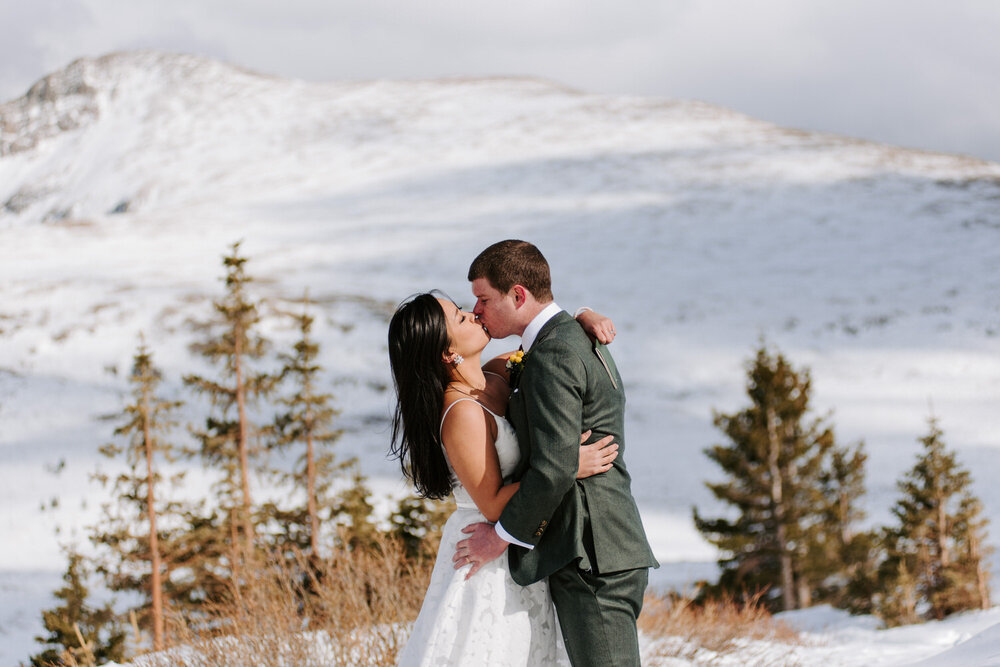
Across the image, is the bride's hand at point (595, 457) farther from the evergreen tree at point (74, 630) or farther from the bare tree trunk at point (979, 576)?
the bare tree trunk at point (979, 576)

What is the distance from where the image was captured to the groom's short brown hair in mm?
3744

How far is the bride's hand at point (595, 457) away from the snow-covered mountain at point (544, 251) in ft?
58.0

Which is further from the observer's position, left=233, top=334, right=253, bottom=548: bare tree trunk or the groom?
left=233, top=334, right=253, bottom=548: bare tree trunk

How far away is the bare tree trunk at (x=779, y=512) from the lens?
16.8 metres

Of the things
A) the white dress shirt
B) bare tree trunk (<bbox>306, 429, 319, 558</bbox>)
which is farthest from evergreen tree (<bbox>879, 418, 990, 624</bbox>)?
the white dress shirt

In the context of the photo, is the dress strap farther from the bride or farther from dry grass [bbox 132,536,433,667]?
dry grass [bbox 132,536,433,667]

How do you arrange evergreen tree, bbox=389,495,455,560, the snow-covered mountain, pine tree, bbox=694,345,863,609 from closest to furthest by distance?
evergreen tree, bbox=389,495,455,560 < pine tree, bbox=694,345,863,609 < the snow-covered mountain

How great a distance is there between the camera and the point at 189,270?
44938mm

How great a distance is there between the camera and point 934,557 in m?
15.7

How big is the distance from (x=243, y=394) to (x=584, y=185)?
45.7 metres

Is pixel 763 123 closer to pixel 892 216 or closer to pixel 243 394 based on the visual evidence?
pixel 892 216

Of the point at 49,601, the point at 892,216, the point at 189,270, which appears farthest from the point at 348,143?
the point at 49,601

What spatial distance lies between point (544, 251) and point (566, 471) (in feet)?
141

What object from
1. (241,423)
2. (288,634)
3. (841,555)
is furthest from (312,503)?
(841,555)
